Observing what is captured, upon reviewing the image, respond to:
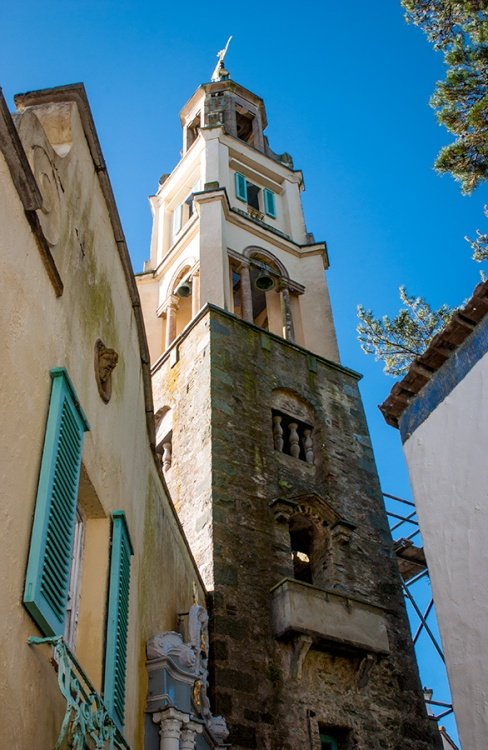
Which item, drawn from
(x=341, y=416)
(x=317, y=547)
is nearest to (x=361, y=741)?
(x=317, y=547)

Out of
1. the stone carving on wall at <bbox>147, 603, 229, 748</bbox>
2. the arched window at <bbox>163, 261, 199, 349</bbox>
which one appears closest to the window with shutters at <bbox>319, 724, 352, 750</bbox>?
the stone carving on wall at <bbox>147, 603, 229, 748</bbox>

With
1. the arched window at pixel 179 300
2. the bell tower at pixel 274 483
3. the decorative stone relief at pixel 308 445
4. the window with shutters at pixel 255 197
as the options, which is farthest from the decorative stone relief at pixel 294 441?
the window with shutters at pixel 255 197

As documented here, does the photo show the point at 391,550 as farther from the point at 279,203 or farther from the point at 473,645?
the point at 279,203

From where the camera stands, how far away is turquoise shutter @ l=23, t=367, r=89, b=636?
4.43 meters

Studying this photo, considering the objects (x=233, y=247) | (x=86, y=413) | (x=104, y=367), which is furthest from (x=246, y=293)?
(x=86, y=413)

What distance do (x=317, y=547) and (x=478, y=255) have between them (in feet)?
19.1

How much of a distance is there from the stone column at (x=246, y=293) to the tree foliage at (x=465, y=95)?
8234 mm

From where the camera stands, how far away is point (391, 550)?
48.7 feet

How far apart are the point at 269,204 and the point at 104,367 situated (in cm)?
1714

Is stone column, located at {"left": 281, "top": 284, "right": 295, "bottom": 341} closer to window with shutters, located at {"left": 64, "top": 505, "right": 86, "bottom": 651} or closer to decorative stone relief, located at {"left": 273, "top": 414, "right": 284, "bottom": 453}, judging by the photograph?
decorative stone relief, located at {"left": 273, "top": 414, "right": 284, "bottom": 453}

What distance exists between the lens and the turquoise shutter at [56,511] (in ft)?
14.5

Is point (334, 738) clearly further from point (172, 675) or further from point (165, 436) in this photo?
point (165, 436)

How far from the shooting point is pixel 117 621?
6.04 meters

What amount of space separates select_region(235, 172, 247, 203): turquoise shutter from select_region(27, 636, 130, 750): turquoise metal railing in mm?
18148
